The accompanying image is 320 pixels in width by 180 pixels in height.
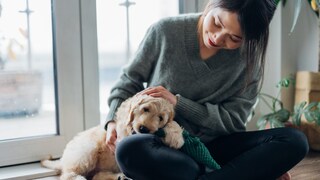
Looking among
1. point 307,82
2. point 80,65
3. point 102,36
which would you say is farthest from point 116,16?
point 307,82

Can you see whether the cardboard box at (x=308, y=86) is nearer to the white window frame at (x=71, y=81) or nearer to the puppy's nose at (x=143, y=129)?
the white window frame at (x=71, y=81)

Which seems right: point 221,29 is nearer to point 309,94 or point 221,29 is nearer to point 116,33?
point 116,33

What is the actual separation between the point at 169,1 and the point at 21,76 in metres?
0.83

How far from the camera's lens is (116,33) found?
184 cm

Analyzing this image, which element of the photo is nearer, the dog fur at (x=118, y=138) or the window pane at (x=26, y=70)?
the dog fur at (x=118, y=138)

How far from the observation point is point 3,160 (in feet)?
5.38

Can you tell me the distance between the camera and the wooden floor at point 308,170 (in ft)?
5.26

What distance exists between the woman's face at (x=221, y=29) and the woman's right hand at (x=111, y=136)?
0.43 m

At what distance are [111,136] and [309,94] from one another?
127 cm

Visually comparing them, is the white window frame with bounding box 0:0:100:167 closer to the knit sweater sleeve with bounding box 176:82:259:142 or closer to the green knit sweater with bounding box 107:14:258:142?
the green knit sweater with bounding box 107:14:258:142

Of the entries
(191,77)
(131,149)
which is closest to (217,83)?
(191,77)

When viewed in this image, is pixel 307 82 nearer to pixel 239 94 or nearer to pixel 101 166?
pixel 239 94

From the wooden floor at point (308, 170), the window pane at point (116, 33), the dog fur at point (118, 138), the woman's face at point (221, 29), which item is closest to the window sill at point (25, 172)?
the dog fur at point (118, 138)

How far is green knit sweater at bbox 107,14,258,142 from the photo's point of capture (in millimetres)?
1357
